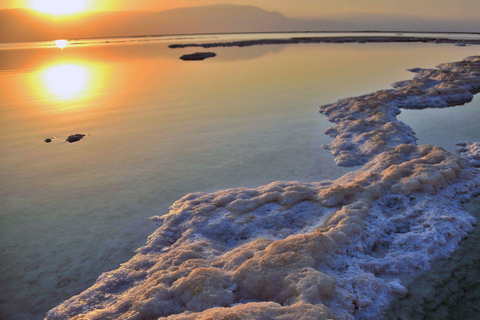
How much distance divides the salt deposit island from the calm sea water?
2.22ft

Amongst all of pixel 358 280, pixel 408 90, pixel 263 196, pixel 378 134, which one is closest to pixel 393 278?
pixel 358 280

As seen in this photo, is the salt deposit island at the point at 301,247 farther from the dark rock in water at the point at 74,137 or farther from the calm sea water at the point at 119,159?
the dark rock in water at the point at 74,137

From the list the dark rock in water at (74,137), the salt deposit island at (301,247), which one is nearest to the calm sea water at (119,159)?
the dark rock in water at (74,137)

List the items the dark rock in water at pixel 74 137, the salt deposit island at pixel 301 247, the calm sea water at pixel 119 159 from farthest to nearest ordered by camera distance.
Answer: the dark rock in water at pixel 74 137
the calm sea water at pixel 119 159
the salt deposit island at pixel 301 247

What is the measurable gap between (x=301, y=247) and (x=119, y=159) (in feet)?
23.0

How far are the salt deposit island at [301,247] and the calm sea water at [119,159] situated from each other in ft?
2.22

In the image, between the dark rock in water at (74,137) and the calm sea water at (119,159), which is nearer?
the calm sea water at (119,159)

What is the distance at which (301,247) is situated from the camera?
502 centimetres

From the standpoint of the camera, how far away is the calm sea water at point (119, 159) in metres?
5.85

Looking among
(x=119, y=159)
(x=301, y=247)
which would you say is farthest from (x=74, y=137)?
(x=301, y=247)

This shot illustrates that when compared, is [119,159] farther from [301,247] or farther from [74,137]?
[301,247]

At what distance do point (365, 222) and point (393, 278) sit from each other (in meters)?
1.25

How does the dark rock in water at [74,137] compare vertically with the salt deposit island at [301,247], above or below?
above

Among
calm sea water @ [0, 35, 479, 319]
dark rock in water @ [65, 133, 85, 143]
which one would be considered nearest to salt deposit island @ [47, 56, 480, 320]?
calm sea water @ [0, 35, 479, 319]
